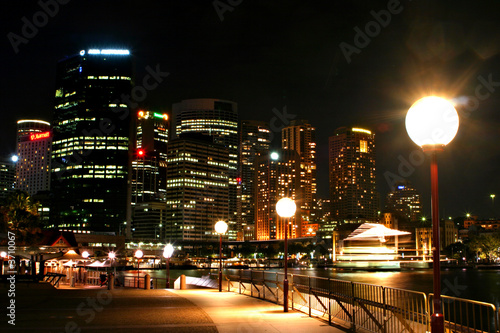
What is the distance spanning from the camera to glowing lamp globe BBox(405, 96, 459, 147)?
8672 millimetres

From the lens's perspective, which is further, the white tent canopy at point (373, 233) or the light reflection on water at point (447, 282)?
the white tent canopy at point (373, 233)

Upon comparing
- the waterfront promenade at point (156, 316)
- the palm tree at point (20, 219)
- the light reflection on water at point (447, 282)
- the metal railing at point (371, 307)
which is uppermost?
the palm tree at point (20, 219)

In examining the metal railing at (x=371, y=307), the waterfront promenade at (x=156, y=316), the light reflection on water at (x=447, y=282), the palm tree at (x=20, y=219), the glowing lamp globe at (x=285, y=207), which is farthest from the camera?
the light reflection on water at (x=447, y=282)

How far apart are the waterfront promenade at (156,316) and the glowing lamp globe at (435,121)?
23.5 feet

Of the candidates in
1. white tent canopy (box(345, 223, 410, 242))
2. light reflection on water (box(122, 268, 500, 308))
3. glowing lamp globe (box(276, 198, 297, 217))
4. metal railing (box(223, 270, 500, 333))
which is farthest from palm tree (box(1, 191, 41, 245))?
white tent canopy (box(345, 223, 410, 242))

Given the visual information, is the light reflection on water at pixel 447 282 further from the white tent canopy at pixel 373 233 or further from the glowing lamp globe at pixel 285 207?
the glowing lamp globe at pixel 285 207

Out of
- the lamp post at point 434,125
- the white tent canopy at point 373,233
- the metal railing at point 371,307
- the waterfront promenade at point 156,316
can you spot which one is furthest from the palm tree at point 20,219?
the white tent canopy at point 373,233

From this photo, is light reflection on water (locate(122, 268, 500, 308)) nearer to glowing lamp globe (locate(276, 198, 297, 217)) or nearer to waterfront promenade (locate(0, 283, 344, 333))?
waterfront promenade (locate(0, 283, 344, 333))

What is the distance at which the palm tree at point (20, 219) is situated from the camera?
41750mm

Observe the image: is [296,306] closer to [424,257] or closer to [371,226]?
[371,226]

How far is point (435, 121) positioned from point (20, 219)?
40274 millimetres

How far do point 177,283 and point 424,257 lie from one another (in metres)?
175

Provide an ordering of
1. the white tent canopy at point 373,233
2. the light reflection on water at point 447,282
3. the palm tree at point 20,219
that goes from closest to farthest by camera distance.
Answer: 1. the palm tree at point 20,219
2. the light reflection on water at point 447,282
3. the white tent canopy at point 373,233

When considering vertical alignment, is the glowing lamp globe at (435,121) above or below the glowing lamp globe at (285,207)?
above
